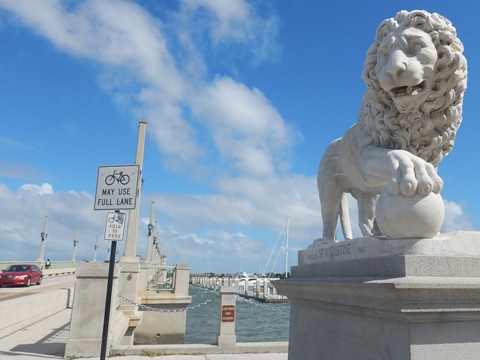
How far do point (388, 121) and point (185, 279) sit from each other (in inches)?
644

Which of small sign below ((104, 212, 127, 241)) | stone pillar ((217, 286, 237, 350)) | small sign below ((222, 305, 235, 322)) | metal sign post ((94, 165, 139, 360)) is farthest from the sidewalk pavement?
small sign below ((104, 212, 127, 241))

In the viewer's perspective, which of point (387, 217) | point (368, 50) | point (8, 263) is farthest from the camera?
point (8, 263)

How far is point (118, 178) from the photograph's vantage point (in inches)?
237

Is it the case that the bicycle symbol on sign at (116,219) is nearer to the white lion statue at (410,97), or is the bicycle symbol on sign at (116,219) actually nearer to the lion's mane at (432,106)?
the white lion statue at (410,97)

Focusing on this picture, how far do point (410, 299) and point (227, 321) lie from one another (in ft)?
23.1

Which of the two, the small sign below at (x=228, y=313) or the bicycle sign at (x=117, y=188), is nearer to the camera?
the bicycle sign at (x=117, y=188)

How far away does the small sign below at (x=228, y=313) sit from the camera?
8.94 meters

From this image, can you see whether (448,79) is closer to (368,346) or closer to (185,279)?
(368,346)

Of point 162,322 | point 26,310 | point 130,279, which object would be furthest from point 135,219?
point 26,310

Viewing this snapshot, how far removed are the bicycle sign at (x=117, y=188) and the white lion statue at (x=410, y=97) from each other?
11.6 ft

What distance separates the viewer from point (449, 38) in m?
3.17

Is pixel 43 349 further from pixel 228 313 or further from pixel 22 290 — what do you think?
pixel 22 290

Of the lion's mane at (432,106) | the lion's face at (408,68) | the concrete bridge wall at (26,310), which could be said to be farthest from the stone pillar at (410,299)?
the concrete bridge wall at (26,310)

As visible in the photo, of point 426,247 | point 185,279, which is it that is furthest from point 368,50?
point 185,279
